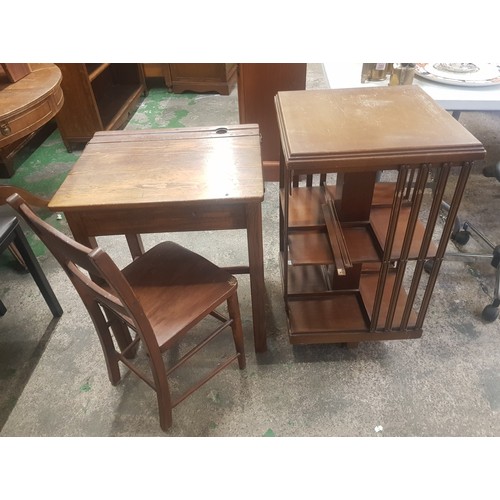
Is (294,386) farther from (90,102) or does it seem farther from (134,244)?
(90,102)

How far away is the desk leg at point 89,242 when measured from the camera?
1.13m

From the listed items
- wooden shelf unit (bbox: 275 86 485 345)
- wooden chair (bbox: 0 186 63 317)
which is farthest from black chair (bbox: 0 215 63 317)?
wooden shelf unit (bbox: 275 86 485 345)

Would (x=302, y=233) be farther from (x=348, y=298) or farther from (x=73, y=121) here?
(x=73, y=121)

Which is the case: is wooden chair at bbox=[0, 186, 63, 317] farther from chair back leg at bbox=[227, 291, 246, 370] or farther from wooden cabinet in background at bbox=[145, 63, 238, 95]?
wooden cabinet in background at bbox=[145, 63, 238, 95]

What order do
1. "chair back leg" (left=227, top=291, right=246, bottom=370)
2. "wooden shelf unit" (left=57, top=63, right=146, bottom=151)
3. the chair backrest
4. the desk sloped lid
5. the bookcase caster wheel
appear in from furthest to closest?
"wooden shelf unit" (left=57, top=63, right=146, bottom=151)
the bookcase caster wheel
"chair back leg" (left=227, top=291, right=246, bottom=370)
the desk sloped lid
the chair backrest

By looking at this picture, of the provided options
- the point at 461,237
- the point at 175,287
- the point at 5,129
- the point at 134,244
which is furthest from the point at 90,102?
the point at 461,237

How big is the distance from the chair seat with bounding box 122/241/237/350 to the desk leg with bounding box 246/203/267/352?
9cm

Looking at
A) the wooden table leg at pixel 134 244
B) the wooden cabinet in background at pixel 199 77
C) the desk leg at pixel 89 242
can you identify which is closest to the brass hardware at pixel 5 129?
the wooden table leg at pixel 134 244

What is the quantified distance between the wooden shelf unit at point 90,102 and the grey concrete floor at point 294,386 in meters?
1.67

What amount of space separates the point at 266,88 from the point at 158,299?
1613 mm

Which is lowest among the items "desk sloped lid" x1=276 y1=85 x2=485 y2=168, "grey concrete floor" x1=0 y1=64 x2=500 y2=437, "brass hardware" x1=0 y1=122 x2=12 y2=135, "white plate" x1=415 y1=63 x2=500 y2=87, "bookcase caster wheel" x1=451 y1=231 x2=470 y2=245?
"grey concrete floor" x1=0 y1=64 x2=500 y2=437

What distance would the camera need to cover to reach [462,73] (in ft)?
5.22

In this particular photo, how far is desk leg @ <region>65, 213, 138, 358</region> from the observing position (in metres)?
1.13

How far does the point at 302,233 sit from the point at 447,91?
87cm
